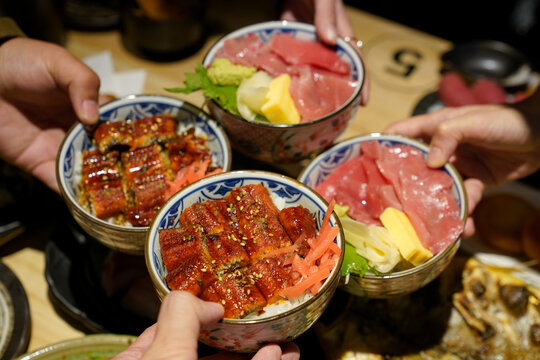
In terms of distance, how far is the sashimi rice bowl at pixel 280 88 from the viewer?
192 cm

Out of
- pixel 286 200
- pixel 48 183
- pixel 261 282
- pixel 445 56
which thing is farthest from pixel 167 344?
pixel 445 56

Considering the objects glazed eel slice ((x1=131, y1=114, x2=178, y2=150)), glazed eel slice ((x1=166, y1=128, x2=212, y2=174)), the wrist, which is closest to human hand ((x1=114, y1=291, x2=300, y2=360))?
glazed eel slice ((x1=166, y1=128, x2=212, y2=174))

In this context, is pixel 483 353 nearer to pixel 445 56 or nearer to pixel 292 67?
pixel 292 67

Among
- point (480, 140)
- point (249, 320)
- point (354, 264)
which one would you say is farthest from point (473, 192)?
point (249, 320)

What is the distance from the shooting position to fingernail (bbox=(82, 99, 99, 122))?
1920mm

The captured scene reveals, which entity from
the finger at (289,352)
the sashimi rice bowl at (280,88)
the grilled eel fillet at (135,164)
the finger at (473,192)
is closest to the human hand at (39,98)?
the grilled eel fillet at (135,164)

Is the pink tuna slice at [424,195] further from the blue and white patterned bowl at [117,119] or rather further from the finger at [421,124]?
the blue and white patterned bowl at [117,119]

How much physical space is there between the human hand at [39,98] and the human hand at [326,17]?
1.08m

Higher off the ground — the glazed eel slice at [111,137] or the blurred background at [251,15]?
the glazed eel slice at [111,137]

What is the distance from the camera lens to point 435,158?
6.31 ft

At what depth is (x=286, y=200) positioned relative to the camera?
66.9 inches

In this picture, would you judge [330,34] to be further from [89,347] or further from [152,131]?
[89,347]

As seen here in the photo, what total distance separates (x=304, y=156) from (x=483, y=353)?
3.68ft

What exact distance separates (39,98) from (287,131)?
4.24 feet
